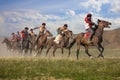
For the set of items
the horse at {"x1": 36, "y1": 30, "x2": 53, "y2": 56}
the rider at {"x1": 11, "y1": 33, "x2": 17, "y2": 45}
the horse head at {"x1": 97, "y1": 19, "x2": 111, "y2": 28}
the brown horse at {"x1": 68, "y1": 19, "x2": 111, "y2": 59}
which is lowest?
the rider at {"x1": 11, "y1": 33, "x2": 17, "y2": 45}

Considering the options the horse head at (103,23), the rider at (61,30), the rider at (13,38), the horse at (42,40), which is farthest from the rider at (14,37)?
the horse head at (103,23)

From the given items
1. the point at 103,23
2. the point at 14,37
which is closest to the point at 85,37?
the point at 103,23

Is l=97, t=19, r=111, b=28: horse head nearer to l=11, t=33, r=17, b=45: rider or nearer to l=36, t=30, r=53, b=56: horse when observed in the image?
l=36, t=30, r=53, b=56: horse

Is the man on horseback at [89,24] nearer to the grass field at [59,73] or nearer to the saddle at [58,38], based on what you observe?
the saddle at [58,38]

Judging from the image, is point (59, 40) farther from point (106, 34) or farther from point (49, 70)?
point (106, 34)

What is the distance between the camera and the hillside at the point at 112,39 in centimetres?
12782

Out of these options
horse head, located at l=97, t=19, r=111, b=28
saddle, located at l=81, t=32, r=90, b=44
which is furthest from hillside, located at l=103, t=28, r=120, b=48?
saddle, located at l=81, t=32, r=90, b=44

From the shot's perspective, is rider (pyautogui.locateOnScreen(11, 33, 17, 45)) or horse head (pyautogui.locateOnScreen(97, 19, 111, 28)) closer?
horse head (pyautogui.locateOnScreen(97, 19, 111, 28))

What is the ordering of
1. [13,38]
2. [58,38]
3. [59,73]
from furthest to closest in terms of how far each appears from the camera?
[13,38] < [58,38] < [59,73]

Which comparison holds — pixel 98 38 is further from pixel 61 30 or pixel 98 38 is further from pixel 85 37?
pixel 61 30

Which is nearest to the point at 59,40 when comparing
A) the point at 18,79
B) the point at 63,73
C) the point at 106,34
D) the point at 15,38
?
the point at 15,38

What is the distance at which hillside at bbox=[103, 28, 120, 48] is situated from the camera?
128 meters

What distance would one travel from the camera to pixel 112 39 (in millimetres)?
139875

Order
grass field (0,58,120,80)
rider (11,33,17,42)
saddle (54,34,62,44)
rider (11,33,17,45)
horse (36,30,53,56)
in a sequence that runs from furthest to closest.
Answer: rider (11,33,17,42) < rider (11,33,17,45) < horse (36,30,53,56) < saddle (54,34,62,44) < grass field (0,58,120,80)
